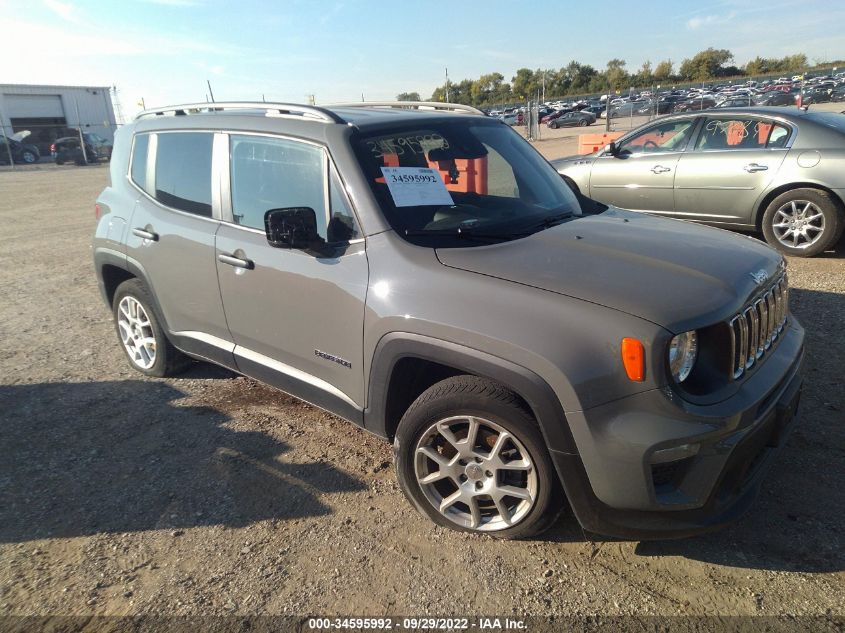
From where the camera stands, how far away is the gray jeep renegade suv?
7.35ft

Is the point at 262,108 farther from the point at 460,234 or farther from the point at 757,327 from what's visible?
the point at 757,327

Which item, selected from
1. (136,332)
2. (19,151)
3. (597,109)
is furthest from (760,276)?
(597,109)

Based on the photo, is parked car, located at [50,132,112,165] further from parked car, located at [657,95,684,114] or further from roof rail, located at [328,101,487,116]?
parked car, located at [657,95,684,114]

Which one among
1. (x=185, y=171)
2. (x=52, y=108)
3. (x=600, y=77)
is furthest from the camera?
(x=600, y=77)

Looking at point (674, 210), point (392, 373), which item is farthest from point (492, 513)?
point (674, 210)

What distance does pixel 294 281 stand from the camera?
10.1ft

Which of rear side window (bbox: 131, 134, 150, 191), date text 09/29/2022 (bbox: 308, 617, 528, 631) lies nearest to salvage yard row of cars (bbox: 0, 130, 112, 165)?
rear side window (bbox: 131, 134, 150, 191)

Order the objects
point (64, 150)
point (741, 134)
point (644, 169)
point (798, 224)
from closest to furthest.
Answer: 1. point (798, 224)
2. point (741, 134)
3. point (644, 169)
4. point (64, 150)

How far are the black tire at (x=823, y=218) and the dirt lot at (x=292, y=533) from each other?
8.08 feet

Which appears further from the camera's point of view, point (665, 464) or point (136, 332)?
point (136, 332)

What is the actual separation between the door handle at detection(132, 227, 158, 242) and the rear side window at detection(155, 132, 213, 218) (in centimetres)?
23

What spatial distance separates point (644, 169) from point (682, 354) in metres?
5.92

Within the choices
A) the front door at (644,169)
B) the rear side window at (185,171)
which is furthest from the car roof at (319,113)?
the front door at (644,169)

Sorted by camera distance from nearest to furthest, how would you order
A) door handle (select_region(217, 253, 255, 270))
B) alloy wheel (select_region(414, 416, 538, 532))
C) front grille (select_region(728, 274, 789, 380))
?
front grille (select_region(728, 274, 789, 380)), alloy wheel (select_region(414, 416, 538, 532)), door handle (select_region(217, 253, 255, 270))
